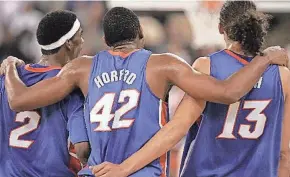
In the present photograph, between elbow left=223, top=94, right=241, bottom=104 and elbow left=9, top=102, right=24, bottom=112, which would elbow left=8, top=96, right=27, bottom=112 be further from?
elbow left=223, top=94, right=241, bottom=104

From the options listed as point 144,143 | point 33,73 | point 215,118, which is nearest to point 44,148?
point 33,73

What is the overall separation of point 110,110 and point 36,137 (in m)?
0.82

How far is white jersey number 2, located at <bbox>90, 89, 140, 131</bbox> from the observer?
427 centimetres

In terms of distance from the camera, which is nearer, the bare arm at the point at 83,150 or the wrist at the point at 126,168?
the wrist at the point at 126,168

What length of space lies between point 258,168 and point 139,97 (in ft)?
3.18

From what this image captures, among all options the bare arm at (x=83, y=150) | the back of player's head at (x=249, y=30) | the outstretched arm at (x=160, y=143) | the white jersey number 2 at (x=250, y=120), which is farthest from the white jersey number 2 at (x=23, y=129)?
the back of player's head at (x=249, y=30)

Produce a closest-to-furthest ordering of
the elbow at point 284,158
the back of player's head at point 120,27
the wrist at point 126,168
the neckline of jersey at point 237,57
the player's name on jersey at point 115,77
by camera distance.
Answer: the wrist at point 126,168 → the player's name on jersey at point 115,77 → the back of player's head at point 120,27 → the neckline of jersey at point 237,57 → the elbow at point 284,158

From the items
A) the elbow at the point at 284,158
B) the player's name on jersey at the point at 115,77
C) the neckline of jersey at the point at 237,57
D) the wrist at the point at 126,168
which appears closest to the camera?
the wrist at the point at 126,168

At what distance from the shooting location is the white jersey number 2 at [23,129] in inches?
190

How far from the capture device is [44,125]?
190 inches

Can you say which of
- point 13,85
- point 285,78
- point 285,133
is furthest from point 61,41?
point 285,133

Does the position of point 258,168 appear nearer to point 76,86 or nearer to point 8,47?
point 76,86

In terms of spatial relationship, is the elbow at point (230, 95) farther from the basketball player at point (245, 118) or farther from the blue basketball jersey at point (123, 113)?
the blue basketball jersey at point (123, 113)

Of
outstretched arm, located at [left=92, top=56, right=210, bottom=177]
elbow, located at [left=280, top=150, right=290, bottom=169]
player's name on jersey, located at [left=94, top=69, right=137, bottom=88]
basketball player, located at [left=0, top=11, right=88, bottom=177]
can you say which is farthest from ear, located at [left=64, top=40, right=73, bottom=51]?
elbow, located at [left=280, top=150, right=290, bottom=169]
